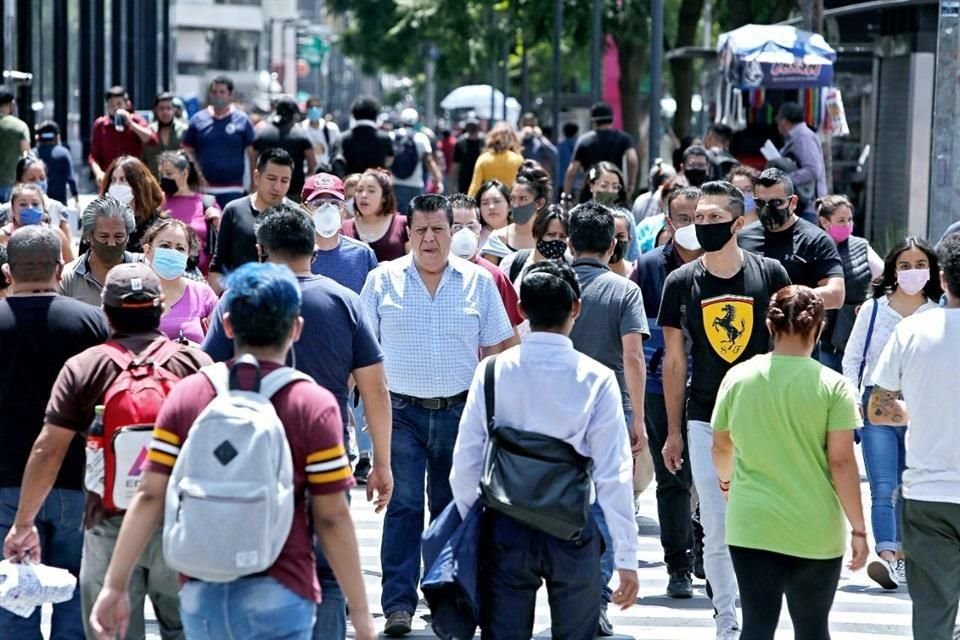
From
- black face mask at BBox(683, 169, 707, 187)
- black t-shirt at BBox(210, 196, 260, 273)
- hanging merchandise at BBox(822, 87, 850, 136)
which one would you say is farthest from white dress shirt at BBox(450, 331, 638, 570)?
hanging merchandise at BBox(822, 87, 850, 136)

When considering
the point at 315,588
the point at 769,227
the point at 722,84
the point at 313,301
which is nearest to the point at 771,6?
the point at 722,84

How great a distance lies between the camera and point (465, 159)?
23.8 meters

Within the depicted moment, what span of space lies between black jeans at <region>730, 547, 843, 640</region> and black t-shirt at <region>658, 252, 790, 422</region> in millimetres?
1499

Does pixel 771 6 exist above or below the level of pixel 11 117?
above

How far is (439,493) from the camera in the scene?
8438 mm

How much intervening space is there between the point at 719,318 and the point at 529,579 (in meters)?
2.28

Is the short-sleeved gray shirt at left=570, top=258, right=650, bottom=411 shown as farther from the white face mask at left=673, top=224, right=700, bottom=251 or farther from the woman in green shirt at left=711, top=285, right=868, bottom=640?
the woman in green shirt at left=711, top=285, right=868, bottom=640

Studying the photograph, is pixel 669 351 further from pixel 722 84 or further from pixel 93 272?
pixel 722 84

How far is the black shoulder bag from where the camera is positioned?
6.04 m

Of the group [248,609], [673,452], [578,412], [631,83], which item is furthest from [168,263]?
[631,83]

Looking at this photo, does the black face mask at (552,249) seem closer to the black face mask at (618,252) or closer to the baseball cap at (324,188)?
the black face mask at (618,252)

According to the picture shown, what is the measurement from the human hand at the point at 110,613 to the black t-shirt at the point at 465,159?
60.1 ft

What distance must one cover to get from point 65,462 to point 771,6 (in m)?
25.1

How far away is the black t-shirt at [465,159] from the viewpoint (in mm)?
23625
